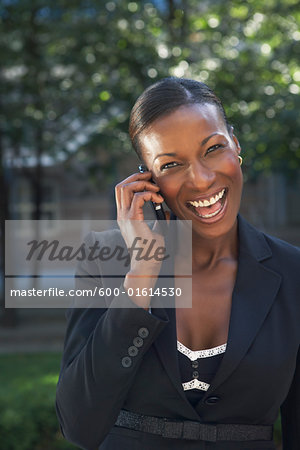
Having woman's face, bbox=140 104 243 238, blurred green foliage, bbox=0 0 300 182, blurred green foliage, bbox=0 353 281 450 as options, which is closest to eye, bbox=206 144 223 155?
woman's face, bbox=140 104 243 238

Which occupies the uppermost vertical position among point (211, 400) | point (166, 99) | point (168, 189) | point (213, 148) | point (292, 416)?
point (166, 99)

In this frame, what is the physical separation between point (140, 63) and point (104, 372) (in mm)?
6184

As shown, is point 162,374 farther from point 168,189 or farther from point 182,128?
point 182,128

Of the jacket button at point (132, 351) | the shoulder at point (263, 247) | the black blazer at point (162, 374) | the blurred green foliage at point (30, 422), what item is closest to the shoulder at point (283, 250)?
the shoulder at point (263, 247)

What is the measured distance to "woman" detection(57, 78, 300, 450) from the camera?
174cm

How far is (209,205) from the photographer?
1.87 meters

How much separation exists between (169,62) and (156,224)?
18.4 feet

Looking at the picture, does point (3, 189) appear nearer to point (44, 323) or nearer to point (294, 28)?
point (44, 323)

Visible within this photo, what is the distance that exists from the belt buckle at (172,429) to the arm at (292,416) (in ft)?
1.25

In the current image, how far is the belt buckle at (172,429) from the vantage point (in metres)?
1.75

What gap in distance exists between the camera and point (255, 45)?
27.0 ft

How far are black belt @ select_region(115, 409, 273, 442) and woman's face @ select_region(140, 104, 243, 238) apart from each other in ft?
1.96

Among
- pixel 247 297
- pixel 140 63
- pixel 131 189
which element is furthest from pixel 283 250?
pixel 140 63

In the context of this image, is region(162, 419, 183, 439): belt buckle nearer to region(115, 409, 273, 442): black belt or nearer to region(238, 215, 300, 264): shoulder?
region(115, 409, 273, 442): black belt
